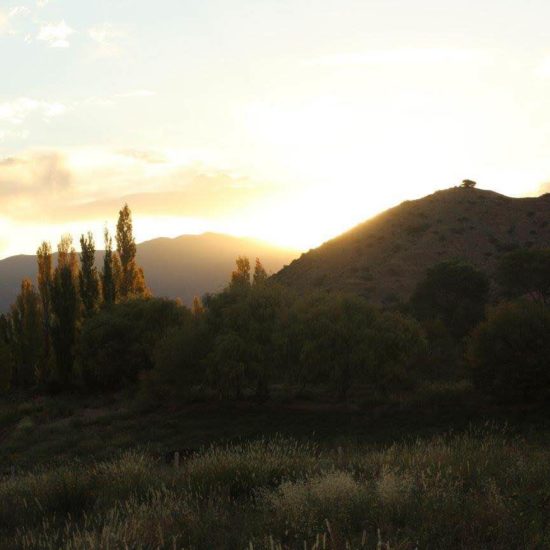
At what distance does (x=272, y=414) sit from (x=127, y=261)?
31427mm

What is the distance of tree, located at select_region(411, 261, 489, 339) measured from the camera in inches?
2402

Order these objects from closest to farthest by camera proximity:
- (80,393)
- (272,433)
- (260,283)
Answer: (272,433)
(260,283)
(80,393)

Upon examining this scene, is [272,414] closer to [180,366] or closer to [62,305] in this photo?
[180,366]

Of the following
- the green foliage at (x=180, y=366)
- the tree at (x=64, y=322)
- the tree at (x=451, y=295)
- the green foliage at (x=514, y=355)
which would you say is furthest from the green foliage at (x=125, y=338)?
the tree at (x=451, y=295)

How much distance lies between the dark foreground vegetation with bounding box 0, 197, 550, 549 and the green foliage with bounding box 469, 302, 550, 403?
0.09m

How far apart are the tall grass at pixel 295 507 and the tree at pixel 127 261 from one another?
151 feet

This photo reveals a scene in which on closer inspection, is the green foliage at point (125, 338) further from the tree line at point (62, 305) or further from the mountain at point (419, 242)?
the mountain at point (419, 242)

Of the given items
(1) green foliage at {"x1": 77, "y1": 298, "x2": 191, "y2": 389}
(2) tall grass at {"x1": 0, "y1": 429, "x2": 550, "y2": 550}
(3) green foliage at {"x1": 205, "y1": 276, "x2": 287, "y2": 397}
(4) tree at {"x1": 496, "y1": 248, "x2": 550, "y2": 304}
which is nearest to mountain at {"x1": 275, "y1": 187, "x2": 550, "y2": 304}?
(4) tree at {"x1": 496, "y1": 248, "x2": 550, "y2": 304}

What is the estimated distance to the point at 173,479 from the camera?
1059cm

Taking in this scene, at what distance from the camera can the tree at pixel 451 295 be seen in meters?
61.0

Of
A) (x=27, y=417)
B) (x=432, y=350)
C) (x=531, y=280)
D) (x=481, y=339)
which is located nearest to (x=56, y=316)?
(x=27, y=417)

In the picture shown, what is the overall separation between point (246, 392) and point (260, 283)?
7498mm

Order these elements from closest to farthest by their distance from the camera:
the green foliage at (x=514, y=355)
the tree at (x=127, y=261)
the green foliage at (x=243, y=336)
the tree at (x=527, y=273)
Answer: the green foliage at (x=514, y=355) → the green foliage at (x=243, y=336) → the tree at (x=127, y=261) → the tree at (x=527, y=273)

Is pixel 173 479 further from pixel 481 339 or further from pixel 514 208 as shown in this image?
pixel 514 208
